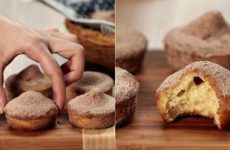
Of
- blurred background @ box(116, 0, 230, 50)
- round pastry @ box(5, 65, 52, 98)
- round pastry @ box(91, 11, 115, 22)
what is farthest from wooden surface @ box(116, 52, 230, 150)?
blurred background @ box(116, 0, 230, 50)

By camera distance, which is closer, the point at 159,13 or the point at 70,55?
the point at 70,55

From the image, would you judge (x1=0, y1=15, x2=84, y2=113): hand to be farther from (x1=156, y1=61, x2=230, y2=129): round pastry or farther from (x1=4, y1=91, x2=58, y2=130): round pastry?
(x1=156, y1=61, x2=230, y2=129): round pastry

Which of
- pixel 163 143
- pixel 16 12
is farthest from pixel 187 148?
pixel 16 12

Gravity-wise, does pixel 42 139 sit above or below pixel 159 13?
above

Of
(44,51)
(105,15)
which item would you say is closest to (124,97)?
(44,51)

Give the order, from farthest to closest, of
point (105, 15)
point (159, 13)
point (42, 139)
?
point (159, 13), point (105, 15), point (42, 139)

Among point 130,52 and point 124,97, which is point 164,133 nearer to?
point 124,97

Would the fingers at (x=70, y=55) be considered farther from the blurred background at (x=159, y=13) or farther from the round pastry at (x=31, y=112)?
the blurred background at (x=159, y=13)
